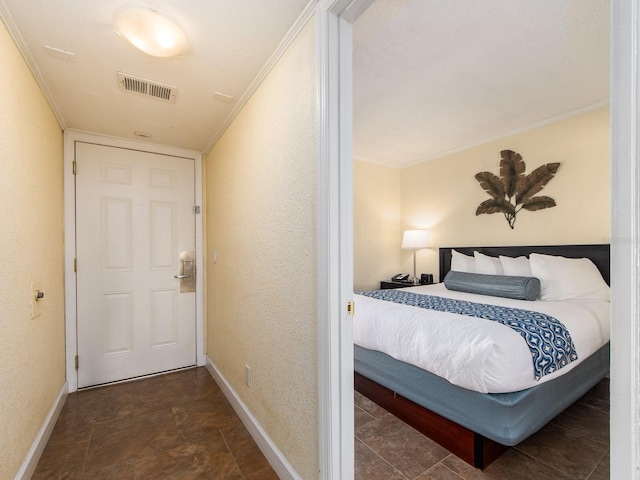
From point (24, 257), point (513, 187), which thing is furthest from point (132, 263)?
point (513, 187)

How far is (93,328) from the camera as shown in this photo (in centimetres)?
278

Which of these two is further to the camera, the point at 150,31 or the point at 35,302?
the point at 35,302

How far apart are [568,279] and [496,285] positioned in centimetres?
55

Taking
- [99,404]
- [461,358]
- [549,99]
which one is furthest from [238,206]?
[549,99]

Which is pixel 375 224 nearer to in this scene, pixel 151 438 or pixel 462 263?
pixel 462 263

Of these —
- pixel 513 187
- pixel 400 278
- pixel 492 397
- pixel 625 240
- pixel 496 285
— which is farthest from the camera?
pixel 400 278

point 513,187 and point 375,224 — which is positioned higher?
point 513,187

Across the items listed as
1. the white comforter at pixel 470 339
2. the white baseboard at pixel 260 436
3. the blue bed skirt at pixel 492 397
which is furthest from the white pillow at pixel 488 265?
the white baseboard at pixel 260 436

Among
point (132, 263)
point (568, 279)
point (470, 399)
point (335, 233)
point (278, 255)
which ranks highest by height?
point (335, 233)

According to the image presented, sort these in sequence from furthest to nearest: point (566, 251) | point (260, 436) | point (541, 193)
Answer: point (541, 193) < point (566, 251) < point (260, 436)

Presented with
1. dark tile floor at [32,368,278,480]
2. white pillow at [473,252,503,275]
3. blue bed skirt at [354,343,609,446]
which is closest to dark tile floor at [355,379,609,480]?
blue bed skirt at [354,343,609,446]

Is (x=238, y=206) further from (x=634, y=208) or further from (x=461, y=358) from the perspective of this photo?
(x=634, y=208)

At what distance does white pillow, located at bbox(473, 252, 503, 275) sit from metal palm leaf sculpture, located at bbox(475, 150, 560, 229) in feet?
1.56

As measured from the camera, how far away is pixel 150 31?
1.50m
